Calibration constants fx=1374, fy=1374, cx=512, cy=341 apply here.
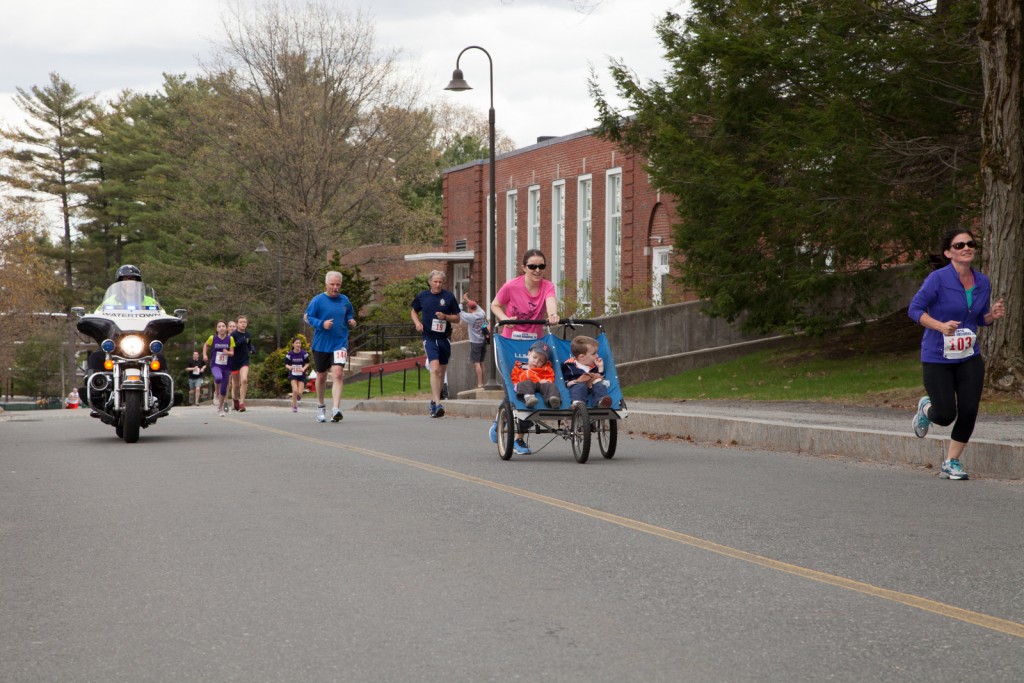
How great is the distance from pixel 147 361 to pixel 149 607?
9.44 m

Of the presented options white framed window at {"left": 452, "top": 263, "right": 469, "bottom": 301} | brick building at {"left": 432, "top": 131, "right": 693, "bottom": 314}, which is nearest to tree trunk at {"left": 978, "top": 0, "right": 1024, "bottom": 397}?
brick building at {"left": 432, "top": 131, "right": 693, "bottom": 314}

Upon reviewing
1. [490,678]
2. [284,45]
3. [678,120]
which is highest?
[284,45]

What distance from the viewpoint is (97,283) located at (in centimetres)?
8381

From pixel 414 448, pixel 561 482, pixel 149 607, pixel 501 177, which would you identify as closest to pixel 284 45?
pixel 501 177

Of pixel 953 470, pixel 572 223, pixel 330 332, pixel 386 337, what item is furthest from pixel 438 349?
pixel 386 337

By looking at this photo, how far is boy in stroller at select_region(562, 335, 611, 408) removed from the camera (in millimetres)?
11961

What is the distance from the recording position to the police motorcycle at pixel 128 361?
14953 millimetres

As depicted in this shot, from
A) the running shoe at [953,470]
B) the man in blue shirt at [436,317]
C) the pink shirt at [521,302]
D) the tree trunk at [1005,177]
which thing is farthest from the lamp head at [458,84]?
the running shoe at [953,470]

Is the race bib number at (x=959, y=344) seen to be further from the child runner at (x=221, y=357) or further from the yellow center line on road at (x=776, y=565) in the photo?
the child runner at (x=221, y=357)

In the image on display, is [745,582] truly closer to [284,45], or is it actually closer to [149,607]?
[149,607]

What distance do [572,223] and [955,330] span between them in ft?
116

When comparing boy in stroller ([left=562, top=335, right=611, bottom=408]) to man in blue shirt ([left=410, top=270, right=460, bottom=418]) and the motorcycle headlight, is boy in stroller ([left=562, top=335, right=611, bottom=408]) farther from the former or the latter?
man in blue shirt ([left=410, top=270, right=460, bottom=418])

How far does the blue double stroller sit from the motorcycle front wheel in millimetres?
4605

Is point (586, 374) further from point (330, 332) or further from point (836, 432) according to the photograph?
point (330, 332)
